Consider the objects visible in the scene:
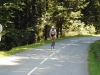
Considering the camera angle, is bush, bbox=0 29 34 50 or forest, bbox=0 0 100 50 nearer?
forest, bbox=0 0 100 50

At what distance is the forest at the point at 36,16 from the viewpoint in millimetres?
28156

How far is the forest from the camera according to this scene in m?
28.2

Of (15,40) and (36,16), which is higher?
(36,16)

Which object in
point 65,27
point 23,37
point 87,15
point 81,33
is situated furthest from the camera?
point 81,33

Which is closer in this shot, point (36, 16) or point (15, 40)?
point (15, 40)

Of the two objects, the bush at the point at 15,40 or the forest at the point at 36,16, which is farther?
the bush at the point at 15,40

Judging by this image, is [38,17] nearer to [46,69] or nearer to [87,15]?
[87,15]

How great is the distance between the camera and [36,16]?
37.1m

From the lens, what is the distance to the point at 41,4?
123 ft

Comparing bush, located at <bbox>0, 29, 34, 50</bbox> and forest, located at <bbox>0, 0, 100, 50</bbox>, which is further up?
forest, located at <bbox>0, 0, 100, 50</bbox>

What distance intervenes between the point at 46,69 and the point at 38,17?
24552mm

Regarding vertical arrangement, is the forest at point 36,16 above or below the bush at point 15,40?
above

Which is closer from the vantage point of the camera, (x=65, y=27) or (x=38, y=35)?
(x=38, y=35)

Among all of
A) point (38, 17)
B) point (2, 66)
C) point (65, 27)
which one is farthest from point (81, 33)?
point (2, 66)
